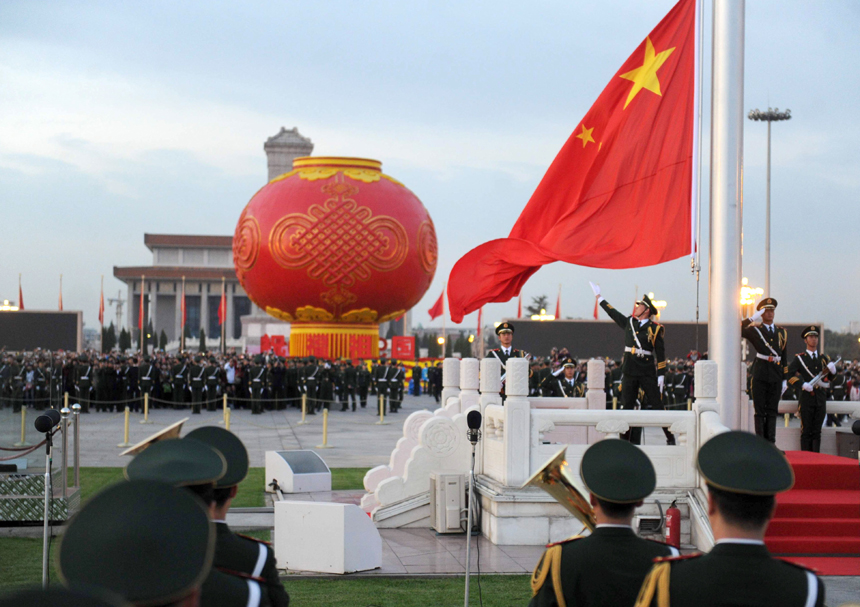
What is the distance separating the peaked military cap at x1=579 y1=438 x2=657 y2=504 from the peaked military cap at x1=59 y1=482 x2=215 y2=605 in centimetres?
142

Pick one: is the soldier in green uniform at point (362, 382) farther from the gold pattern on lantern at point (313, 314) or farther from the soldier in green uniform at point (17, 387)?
the soldier in green uniform at point (17, 387)

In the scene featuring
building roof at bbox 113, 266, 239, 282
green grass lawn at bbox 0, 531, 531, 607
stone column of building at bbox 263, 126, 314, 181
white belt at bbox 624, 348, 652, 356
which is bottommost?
green grass lawn at bbox 0, 531, 531, 607

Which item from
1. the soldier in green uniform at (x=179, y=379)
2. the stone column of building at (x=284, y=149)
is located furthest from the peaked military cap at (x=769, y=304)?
the stone column of building at (x=284, y=149)

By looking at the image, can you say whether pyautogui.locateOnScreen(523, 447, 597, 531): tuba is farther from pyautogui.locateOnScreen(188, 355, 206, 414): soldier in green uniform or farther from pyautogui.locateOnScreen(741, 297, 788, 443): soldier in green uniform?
pyautogui.locateOnScreen(188, 355, 206, 414): soldier in green uniform

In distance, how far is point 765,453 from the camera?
249 cm

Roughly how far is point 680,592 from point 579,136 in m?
7.47

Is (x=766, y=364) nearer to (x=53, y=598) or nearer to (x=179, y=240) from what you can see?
(x=53, y=598)

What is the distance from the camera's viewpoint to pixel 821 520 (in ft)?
26.2

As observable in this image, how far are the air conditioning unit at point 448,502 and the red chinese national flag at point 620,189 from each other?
1.69 metres

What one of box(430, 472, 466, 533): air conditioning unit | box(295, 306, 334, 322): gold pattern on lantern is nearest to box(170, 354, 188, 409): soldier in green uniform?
box(295, 306, 334, 322): gold pattern on lantern

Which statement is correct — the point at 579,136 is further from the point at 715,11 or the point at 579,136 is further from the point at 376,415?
the point at 376,415

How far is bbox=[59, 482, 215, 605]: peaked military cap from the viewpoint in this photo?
5.41ft

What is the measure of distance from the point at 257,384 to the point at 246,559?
21.2 meters

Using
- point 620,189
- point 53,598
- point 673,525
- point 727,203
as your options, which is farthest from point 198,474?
point 620,189
